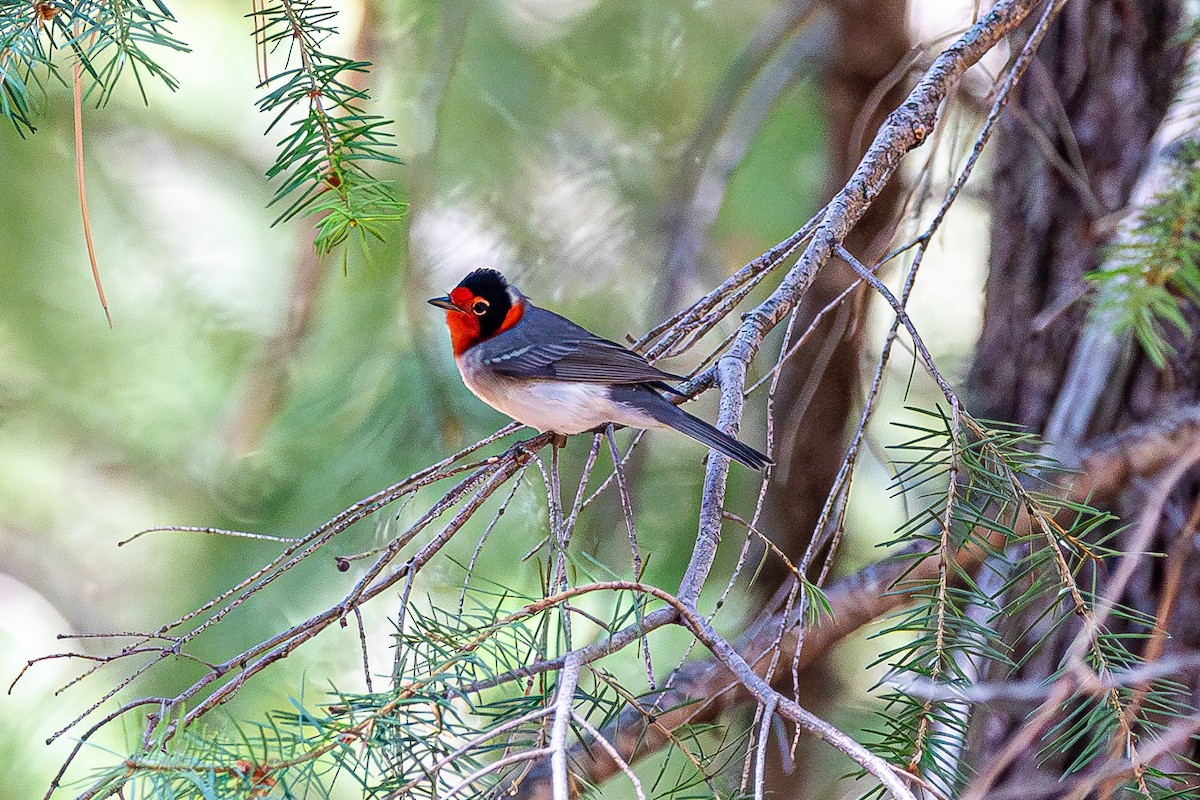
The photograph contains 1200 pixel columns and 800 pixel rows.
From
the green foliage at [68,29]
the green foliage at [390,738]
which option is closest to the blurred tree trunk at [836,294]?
the green foliage at [390,738]

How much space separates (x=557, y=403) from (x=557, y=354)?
0.24 metres

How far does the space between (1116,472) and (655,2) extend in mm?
1802

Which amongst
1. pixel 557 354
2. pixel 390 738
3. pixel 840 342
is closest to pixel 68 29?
pixel 390 738

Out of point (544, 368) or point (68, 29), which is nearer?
point (68, 29)

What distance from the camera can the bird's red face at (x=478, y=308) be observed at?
2.41 meters

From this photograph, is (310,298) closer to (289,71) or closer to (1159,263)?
(289,71)

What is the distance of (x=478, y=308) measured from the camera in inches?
96.4

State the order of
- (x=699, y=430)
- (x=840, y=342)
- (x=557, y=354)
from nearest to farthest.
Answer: (x=699, y=430), (x=557, y=354), (x=840, y=342)

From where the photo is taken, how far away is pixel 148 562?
8.75 feet

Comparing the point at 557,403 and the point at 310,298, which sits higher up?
the point at 310,298

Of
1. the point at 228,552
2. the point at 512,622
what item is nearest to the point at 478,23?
the point at 228,552

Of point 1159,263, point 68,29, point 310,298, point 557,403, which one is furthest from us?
point 310,298

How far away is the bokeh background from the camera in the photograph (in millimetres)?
2494

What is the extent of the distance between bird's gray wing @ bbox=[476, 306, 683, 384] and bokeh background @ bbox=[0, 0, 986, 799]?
0.62 feet
